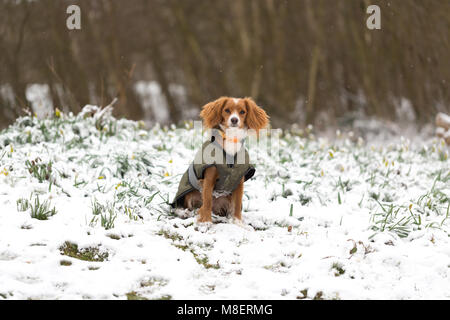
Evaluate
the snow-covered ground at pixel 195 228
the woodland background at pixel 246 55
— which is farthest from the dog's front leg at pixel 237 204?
the woodland background at pixel 246 55

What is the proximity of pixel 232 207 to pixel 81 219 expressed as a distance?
135 cm

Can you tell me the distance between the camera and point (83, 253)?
3422mm

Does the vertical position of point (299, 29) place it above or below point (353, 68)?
above

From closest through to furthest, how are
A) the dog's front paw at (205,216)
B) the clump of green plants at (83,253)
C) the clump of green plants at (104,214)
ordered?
the clump of green plants at (83,253), the clump of green plants at (104,214), the dog's front paw at (205,216)

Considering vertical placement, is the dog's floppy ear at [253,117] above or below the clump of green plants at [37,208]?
above

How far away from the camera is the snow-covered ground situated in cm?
302

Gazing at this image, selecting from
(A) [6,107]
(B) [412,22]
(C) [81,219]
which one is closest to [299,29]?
(B) [412,22]

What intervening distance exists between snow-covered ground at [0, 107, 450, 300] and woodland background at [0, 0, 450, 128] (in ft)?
9.08

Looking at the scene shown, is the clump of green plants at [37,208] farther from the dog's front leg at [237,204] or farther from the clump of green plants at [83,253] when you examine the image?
the dog's front leg at [237,204]

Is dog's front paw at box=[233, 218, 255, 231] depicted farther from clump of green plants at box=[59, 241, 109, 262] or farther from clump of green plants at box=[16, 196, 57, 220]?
clump of green plants at box=[16, 196, 57, 220]

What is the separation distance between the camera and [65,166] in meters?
4.96

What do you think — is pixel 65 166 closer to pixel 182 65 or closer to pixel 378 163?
pixel 378 163

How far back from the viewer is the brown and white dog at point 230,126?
4023 mm

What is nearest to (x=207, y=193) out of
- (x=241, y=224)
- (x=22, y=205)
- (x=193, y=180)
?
(x=193, y=180)
